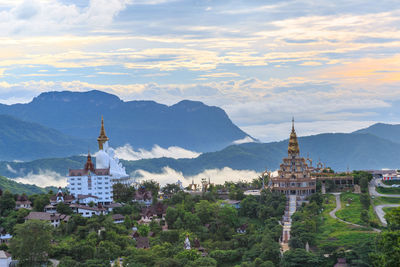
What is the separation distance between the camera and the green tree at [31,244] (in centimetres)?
5616

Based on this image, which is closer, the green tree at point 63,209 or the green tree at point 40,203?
the green tree at point 63,209

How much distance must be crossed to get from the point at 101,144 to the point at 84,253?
30276 mm

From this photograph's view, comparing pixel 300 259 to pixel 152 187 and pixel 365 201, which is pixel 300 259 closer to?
pixel 365 201

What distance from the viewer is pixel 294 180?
75625 millimetres

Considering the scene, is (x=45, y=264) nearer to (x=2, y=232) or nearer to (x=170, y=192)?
(x=2, y=232)

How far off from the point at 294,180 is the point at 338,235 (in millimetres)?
16824

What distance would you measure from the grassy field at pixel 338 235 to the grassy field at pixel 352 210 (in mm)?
1334

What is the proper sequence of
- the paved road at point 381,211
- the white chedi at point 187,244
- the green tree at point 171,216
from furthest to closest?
the green tree at point 171,216
the paved road at point 381,211
the white chedi at point 187,244

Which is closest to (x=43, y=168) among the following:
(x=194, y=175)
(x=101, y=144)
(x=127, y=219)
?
(x=194, y=175)

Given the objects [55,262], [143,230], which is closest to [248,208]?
[143,230]

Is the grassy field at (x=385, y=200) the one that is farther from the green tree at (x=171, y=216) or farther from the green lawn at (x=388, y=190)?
the green tree at (x=171, y=216)

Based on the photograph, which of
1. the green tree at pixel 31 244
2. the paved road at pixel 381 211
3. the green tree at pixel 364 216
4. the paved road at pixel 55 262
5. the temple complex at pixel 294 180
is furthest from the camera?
the temple complex at pixel 294 180

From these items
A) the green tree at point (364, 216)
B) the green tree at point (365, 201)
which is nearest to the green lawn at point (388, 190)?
the green tree at point (365, 201)

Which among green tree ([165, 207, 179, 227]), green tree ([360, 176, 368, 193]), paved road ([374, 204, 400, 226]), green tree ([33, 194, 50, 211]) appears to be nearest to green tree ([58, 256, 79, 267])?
green tree ([165, 207, 179, 227])
